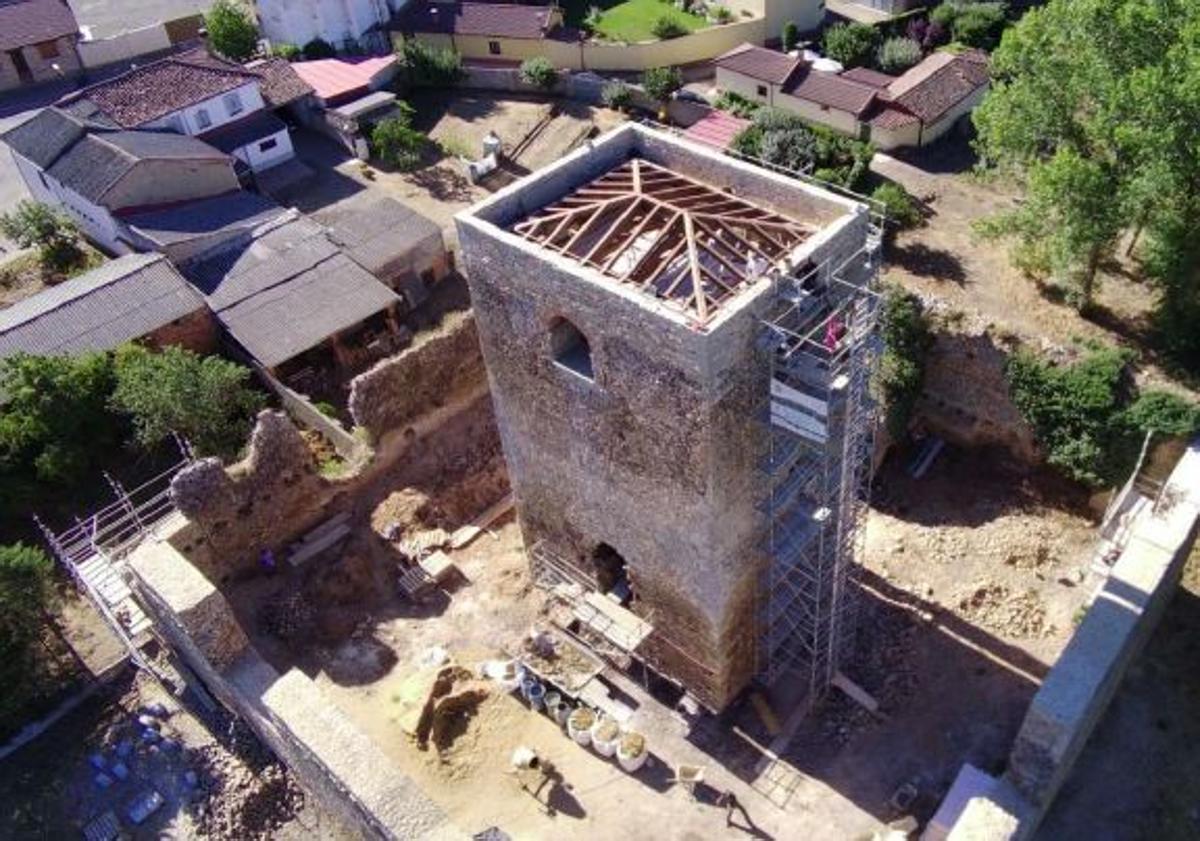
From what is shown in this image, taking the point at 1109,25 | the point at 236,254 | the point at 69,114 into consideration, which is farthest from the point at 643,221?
the point at 69,114

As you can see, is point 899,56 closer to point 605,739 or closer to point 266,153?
point 266,153

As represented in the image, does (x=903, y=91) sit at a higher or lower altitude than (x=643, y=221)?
lower

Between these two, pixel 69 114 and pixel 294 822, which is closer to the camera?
pixel 294 822

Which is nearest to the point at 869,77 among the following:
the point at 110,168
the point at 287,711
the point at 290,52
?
the point at 290,52

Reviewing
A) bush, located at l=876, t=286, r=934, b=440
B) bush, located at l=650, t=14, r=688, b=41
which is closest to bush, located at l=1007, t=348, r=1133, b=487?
bush, located at l=876, t=286, r=934, b=440

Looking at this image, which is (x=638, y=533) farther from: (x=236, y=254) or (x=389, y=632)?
(x=236, y=254)

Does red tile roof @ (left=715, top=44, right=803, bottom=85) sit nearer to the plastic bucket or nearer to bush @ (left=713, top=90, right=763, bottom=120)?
bush @ (left=713, top=90, right=763, bottom=120)
